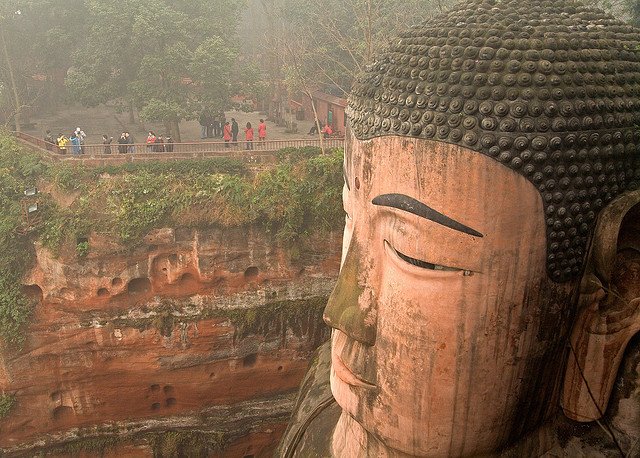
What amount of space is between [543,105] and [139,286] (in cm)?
1039

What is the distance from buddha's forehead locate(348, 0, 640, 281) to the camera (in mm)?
3102

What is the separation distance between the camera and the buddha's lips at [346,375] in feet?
12.2

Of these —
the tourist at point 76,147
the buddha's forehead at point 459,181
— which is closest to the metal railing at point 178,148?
the tourist at point 76,147

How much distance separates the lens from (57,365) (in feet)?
38.6

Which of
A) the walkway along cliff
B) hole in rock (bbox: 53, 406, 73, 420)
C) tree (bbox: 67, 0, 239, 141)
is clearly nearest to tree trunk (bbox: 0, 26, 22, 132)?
tree (bbox: 67, 0, 239, 141)

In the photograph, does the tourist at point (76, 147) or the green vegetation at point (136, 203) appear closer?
the green vegetation at point (136, 203)

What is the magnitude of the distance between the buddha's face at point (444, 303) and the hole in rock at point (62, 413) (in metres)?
10.0

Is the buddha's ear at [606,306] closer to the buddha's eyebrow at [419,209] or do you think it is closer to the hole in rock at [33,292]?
the buddha's eyebrow at [419,209]

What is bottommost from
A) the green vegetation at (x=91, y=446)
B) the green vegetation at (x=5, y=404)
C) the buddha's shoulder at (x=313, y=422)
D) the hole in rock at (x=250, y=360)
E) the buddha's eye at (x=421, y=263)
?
the green vegetation at (x=91, y=446)

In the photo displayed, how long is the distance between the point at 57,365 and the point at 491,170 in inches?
430

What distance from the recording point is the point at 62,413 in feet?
39.5

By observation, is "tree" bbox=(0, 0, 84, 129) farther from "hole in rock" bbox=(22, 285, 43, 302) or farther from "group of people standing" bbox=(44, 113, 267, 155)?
"hole in rock" bbox=(22, 285, 43, 302)

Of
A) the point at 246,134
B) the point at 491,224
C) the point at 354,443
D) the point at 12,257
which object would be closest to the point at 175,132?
the point at 246,134

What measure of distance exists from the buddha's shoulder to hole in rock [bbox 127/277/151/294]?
690 cm
